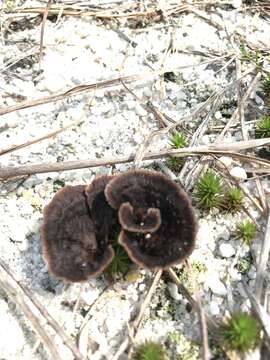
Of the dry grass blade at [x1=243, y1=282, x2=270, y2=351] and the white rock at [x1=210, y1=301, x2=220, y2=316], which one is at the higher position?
the dry grass blade at [x1=243, y1=282, x2=270, y2=351]

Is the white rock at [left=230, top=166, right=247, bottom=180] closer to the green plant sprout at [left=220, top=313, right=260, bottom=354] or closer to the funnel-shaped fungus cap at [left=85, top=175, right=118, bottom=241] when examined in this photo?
the funnel-shaped fungus cap at [left=85, top=175, right=118, bottom=241]

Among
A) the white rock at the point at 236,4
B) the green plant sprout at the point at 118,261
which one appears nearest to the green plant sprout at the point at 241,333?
the green plant sprout at the point at 118,261

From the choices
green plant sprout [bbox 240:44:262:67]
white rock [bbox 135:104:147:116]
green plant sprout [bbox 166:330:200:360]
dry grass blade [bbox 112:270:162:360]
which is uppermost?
green plant sprout [bbox 240:44:262:67]

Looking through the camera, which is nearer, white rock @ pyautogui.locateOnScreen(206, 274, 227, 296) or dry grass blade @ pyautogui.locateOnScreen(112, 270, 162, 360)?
dry grass blade @ pyautogui.locateOnScreen(112, 270, 162, 360)

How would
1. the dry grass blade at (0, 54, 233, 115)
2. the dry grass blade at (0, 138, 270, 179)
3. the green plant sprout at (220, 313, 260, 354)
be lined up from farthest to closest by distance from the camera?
the dry grass blade at (0, 54, 233, 115)
the dry grass blade at (0, 138, 270, 179)
the green plant sprout at (220, 313, 260, 354)

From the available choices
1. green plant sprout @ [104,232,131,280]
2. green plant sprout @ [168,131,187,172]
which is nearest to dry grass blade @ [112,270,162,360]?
green plant sprout @ [104,232,131,280]

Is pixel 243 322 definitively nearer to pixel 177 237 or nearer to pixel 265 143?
pixel 177 237

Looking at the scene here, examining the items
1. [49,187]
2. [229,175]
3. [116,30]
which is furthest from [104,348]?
[116,30]

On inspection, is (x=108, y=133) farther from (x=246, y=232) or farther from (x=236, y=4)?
(x=236, y=4)
